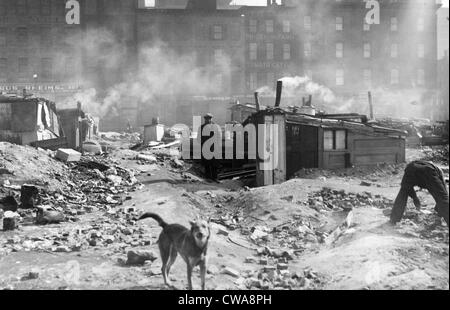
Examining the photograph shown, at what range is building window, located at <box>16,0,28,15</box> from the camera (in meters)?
48.5

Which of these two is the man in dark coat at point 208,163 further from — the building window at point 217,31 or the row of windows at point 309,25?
the row of windows at point 309,25

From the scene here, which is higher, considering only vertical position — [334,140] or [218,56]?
[218,56]

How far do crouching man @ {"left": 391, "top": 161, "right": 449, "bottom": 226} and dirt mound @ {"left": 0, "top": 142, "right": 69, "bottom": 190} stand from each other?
31.7 feet

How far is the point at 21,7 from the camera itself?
4850 cm

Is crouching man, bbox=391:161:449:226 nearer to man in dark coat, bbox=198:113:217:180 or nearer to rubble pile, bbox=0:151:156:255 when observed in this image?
rubble pile, bbox=0:151:156:255

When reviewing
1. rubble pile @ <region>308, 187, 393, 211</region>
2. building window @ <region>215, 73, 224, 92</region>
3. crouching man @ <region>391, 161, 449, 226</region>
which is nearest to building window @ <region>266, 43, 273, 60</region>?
building window @ <region>215, 73, 224, 92</region>

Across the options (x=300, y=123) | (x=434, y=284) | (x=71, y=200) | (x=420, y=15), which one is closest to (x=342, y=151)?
(x=300, y=123)

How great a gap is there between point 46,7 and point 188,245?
49.4 m

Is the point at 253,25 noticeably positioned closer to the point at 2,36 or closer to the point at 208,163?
the point at 2,36

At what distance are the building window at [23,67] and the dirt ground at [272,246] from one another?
37361 millimetres

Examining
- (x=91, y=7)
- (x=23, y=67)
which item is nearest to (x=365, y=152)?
(x=91, y=7)

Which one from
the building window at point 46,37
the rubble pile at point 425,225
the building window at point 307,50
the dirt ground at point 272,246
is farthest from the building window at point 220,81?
the rubble pile at point 425,225
